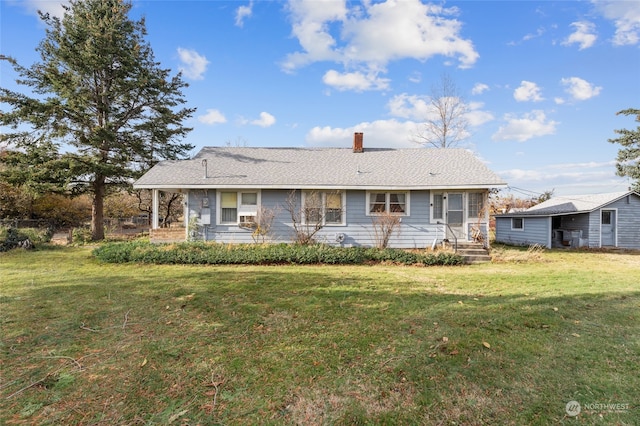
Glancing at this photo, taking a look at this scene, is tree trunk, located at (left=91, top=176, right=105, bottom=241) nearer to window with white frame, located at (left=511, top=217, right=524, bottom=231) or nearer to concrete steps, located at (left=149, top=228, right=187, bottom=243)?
concrete steps, located at (left=149, top=228, right=187, bottom=243)

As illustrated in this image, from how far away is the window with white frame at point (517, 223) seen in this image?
17133mm

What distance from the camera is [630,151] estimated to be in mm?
21656

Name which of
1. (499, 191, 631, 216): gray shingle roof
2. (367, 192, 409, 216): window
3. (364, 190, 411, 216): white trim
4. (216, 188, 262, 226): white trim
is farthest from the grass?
(499, 191, 631, 216): gray shingle roof

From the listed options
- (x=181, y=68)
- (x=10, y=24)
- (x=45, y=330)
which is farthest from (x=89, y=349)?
(x=181, y=68)

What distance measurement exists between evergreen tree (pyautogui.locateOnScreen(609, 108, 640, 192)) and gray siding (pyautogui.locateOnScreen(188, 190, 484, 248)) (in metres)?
20.4

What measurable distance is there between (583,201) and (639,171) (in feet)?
31.7

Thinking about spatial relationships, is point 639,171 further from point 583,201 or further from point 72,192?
point 72,192

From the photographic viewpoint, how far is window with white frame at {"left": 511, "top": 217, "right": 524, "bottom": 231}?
1713 cm

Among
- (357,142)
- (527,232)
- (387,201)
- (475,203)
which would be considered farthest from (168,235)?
(527,232)

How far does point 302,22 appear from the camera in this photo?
11922 mm

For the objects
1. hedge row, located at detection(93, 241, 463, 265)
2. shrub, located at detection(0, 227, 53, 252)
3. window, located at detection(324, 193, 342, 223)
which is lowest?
hedge row, located at detection(93, 241, 463, 265)

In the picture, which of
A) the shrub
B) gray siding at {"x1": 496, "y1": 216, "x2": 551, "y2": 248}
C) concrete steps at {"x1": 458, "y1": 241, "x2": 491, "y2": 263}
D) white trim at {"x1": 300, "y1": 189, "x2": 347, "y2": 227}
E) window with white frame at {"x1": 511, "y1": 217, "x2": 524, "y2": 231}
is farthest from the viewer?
window with white frame at {"x1": 511, "y1": 217, "x2": 524, "y2": 231}

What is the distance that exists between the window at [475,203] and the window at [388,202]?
100 inches

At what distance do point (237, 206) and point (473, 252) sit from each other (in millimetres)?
9411
